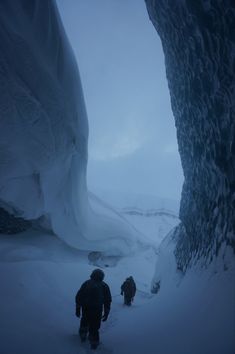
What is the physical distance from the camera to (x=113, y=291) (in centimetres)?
923

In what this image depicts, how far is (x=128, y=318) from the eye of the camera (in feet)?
17.4

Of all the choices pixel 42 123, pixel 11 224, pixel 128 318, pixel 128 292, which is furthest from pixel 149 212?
pixel 42 123

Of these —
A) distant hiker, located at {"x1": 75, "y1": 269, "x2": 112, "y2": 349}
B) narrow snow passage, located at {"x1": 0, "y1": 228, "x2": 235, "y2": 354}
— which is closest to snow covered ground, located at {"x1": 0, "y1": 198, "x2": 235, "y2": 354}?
narrow snow passage, located at {"x1": 0, "y1": 228, "x2": 235, "y2": 354}

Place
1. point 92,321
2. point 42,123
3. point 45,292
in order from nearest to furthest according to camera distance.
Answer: point 92,321 → point 42,123 → point 45,292

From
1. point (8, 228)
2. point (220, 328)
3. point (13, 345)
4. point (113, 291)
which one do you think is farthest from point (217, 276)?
point (8, 228)

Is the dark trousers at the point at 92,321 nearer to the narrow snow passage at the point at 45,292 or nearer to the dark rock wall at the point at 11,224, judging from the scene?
the narrow snow passage at the point at 45,292

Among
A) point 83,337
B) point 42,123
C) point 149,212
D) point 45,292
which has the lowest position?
point 149,212

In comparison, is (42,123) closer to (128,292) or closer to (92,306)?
(92,306)

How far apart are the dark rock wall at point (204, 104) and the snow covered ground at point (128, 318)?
688mm

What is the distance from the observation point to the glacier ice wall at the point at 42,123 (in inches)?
169

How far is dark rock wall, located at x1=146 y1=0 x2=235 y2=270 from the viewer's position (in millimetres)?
3557

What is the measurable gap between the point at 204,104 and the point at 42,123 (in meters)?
3.43

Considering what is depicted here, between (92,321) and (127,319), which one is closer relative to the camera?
(92,321)

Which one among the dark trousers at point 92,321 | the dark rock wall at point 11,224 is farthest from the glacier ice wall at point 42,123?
the dark trousers at point 92,321
